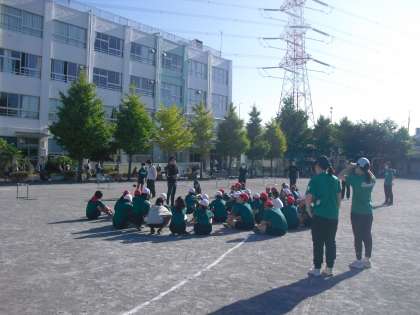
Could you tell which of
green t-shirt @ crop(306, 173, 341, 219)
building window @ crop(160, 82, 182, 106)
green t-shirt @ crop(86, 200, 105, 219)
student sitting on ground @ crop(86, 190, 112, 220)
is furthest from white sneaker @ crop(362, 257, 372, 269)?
building window @ crop(160, 82, 182, 106)

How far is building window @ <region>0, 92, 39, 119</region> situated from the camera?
37.5 metres

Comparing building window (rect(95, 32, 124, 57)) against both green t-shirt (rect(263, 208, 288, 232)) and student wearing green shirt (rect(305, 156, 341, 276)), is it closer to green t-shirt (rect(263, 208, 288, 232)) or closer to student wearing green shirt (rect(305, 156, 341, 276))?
green t-shirt (rect(263, 208, 288, 232))

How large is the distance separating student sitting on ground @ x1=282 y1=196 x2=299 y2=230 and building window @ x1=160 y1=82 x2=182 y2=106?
4219cm

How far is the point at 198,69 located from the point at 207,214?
49.7 meters

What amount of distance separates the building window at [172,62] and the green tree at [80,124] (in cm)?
1901

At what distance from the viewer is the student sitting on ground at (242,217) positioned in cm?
1284

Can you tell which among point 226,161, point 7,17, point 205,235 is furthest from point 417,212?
point 226,161

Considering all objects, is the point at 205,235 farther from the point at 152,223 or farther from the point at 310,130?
the point at 310,130

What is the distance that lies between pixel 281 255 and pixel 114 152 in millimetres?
31946

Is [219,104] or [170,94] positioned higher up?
[219,104]

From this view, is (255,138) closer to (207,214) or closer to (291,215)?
(291,215)

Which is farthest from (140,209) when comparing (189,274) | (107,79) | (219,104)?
(219,104)

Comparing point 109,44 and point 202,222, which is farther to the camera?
point 109,44

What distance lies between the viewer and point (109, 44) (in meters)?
47.0
